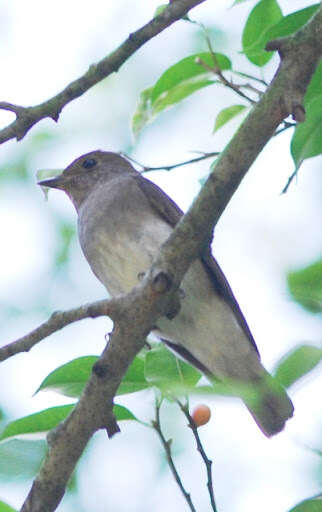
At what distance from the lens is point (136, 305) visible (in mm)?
2732

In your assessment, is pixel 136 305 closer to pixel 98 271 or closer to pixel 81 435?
pixel 81 435

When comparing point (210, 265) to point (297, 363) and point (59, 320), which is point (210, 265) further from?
point (297, 363)

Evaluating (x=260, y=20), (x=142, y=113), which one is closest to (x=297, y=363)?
(x=260, y=20)

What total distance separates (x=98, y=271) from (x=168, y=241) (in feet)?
6.67

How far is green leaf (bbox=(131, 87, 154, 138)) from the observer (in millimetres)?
3828

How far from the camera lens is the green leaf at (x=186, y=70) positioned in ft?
10.8

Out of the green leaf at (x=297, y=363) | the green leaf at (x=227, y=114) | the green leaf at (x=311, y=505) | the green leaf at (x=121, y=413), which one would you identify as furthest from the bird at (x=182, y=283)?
the green leaf at (x=297, y=363)

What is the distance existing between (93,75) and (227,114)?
0.63m

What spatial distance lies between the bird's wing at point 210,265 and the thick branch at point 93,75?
1324 mm

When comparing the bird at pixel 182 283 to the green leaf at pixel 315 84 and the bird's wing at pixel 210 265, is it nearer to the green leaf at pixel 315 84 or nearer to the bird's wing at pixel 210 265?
the bird's wing at pixel 210 265

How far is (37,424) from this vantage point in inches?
105

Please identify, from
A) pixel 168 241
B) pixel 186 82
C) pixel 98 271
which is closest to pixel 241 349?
pixel 98 271

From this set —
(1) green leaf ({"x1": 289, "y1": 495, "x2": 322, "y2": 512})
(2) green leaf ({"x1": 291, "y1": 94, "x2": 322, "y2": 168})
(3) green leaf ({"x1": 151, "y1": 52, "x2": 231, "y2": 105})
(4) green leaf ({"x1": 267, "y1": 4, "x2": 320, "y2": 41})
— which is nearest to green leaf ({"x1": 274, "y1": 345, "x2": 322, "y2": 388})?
(1) green leaf ({"x1": 289, "y1": 495, "x2": 322, "y2": 512})

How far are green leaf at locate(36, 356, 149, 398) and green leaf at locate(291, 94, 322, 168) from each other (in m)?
0.81
